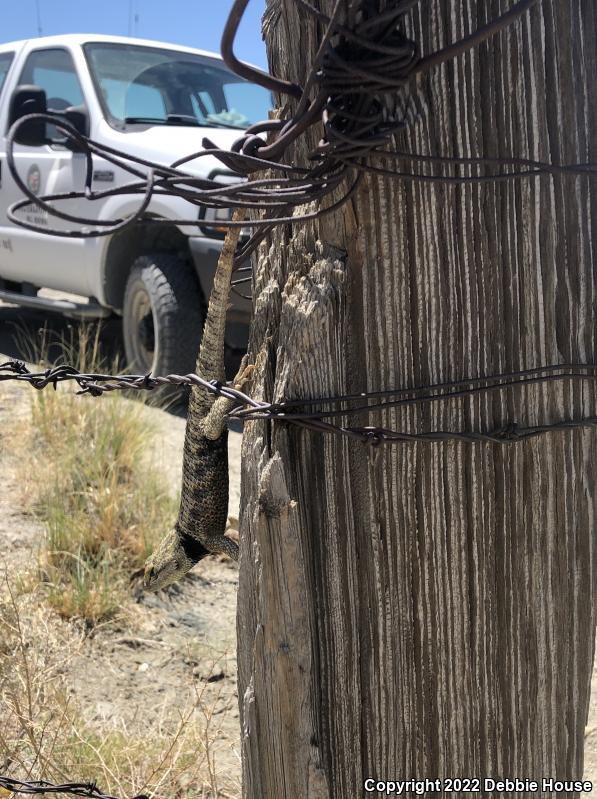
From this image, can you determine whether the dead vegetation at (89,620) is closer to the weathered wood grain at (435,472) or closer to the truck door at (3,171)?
the weathered wood grain at (435,472)

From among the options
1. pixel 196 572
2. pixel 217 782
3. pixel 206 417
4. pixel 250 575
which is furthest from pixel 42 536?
pixel 250 575

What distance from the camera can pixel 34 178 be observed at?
6590 millimetres

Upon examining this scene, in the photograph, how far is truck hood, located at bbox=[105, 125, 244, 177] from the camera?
216 inches

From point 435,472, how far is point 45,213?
18.1ft

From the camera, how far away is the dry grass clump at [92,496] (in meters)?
3.59

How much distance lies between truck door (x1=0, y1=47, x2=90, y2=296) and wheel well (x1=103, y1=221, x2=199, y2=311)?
237 millimetres

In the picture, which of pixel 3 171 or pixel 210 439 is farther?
pixel 3 171

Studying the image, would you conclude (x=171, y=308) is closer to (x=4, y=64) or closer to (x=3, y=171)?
(x=3, y=171)

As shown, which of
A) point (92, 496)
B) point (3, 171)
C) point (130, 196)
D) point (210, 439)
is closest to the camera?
point (210, 439)

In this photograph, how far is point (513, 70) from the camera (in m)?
1.27

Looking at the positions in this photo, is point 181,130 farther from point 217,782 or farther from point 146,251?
point 217,782

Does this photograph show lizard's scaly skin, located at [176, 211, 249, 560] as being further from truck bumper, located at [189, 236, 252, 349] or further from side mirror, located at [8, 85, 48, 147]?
truck bumper, located at [189, 236, 252, 349]

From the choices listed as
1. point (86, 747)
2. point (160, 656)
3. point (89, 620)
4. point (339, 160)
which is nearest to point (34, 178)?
point (89, 620)

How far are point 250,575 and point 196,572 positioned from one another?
278 centimetres
